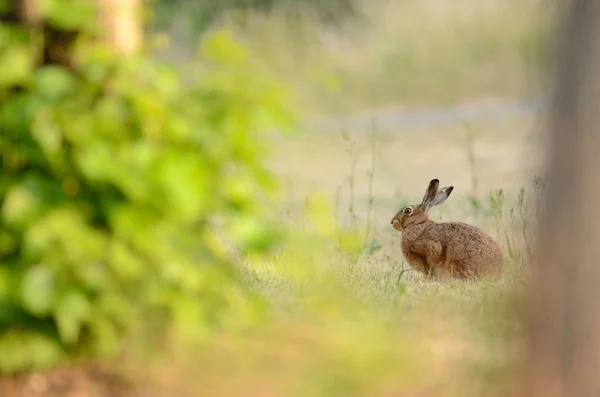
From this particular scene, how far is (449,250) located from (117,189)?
1.62m

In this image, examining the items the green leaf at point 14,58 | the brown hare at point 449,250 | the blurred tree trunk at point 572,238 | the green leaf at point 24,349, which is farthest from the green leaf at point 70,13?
the brown hare at point 449,250

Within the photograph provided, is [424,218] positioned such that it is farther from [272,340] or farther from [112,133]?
[112,133]

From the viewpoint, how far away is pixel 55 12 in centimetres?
287

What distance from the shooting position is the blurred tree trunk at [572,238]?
2.29 m

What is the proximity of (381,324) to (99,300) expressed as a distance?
3.45 feet

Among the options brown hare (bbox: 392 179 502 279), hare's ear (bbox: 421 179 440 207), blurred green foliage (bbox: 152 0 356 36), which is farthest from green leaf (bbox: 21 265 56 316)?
blurred green foliage (bbox: 152 0 356 36)

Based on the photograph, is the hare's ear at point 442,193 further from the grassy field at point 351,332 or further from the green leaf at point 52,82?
the green leaf at point 52,82

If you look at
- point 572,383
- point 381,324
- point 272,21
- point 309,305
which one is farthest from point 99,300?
point 272,21

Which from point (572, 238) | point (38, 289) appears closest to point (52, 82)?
point (38, 289)

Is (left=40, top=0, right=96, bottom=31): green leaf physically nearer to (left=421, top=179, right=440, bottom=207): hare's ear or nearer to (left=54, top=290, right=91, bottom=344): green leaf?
(left=54, top=290, right=91, bottom=344): green leaf

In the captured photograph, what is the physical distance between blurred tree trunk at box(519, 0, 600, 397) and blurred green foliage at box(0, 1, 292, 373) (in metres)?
0.96

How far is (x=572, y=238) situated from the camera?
7.68ft

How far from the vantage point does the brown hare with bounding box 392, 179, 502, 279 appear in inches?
150

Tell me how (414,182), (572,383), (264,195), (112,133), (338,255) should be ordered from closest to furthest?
(572,383)
(112,133)
(264,195)
(338,255)
(414,182)
